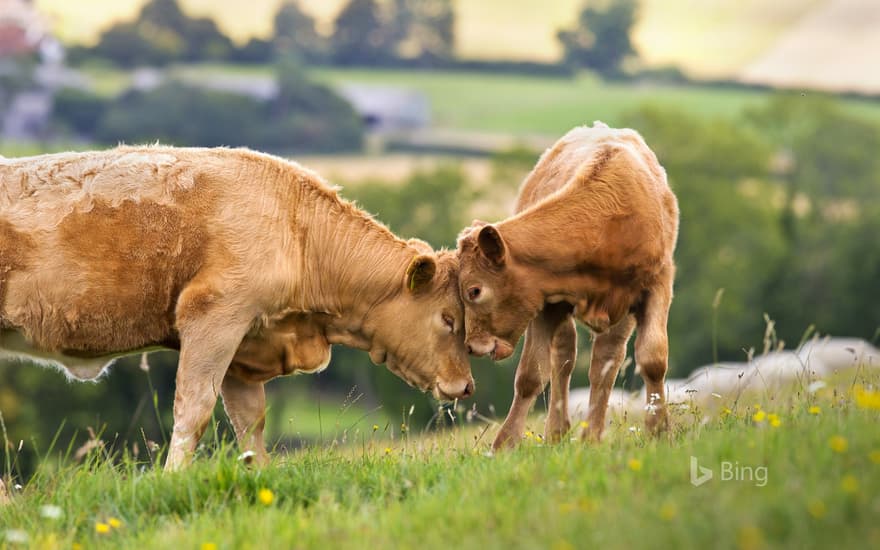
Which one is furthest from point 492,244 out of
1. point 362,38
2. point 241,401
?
point 362,38

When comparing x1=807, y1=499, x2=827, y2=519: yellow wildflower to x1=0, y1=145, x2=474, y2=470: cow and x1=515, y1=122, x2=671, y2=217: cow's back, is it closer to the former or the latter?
x1=515, y1=122, x2=671, y2=217: cow's back

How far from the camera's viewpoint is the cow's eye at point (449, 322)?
917cm

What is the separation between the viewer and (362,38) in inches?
6132

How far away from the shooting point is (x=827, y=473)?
5.34 metres

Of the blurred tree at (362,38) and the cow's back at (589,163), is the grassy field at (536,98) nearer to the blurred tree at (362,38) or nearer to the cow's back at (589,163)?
the blurred tree at (362,38)

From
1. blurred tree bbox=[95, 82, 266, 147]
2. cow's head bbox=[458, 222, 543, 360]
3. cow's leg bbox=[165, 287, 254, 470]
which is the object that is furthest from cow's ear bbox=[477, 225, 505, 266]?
blurred tree bbox=[95, 82, 266, 147]

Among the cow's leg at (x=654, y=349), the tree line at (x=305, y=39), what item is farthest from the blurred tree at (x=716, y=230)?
the cow's leg at (x=654, y=349)

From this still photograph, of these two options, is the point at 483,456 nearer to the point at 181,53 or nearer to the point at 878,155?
the point at 878,155

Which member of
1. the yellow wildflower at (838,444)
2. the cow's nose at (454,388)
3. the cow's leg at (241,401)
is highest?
the yellow wildflower at (838,444)

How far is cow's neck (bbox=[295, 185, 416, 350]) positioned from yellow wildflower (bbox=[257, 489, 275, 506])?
8.18ft

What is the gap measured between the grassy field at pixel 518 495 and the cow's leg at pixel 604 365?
1.17 m

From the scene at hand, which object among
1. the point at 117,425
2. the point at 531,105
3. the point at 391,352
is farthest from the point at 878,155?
the point at 391,352

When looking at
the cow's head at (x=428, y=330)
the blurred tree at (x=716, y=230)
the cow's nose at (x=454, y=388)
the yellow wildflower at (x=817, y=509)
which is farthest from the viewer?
the blurred tree at (x=716, y=230)

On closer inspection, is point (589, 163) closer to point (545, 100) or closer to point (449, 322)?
point (449, 322)
